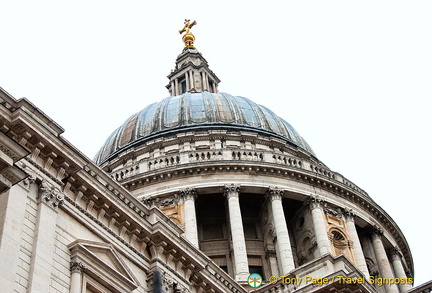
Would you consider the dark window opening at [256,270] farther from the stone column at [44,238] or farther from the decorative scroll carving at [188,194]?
the stone column at [44,238]

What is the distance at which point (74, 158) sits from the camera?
63.8 feet

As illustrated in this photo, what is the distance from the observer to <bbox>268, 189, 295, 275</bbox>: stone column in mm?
36469

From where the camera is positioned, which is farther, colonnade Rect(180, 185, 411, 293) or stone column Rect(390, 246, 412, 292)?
stone column Rect(390, 246, 412, 292)

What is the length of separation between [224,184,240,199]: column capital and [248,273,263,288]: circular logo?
15.7 feet

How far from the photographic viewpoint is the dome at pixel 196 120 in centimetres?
4759

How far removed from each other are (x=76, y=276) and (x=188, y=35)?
48.9 meters

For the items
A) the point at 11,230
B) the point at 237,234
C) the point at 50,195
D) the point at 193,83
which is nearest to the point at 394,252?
the point at 237,234

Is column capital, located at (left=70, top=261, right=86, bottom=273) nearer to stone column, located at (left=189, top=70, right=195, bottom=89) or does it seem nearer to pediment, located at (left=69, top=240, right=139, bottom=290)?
pediment, located at (left=69, top=240, right=139, bottom=290)

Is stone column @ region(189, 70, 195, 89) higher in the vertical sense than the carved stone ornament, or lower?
higher

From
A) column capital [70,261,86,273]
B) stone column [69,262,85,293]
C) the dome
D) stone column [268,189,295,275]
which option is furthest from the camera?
the dome

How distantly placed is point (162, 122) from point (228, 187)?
10.5m

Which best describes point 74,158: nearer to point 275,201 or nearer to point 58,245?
point 58,245

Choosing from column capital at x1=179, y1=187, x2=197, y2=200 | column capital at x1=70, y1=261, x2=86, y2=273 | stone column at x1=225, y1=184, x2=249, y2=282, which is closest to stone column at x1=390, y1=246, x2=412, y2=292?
stone column at x1=225, y1=184, x2=249, y2=282

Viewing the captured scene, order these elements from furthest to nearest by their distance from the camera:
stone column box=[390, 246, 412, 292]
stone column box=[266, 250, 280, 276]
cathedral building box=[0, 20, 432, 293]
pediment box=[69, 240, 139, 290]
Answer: stone column box=[390, 246, 412, 292] < stone column box=[266, 250, 280, 276] < pediment box=[69, 240, 139, 290] < cathedral building box=[0, 20, 432, 293]
